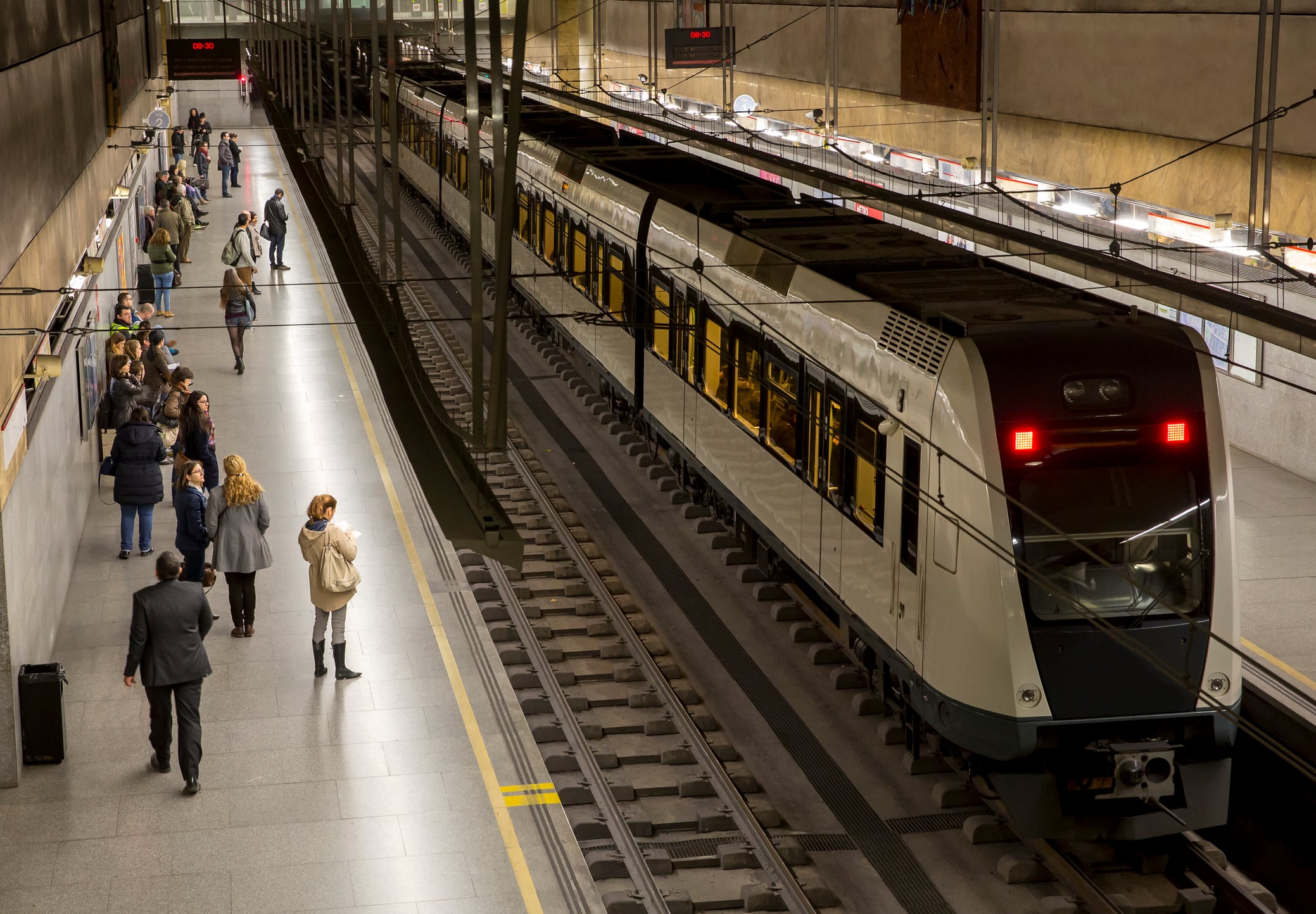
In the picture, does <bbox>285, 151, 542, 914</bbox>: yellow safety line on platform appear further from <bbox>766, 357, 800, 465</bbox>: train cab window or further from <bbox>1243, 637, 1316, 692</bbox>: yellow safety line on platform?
<bbox>1243, 637, 1316, 692</bbox>: yellow safety line on platform

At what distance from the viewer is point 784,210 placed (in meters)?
15.3

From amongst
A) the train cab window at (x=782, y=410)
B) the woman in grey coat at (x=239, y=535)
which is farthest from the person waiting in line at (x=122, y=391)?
the train cab window at (x=782, y=410)

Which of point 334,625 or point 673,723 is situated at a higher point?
point 334,625

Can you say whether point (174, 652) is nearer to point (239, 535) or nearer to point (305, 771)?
point (305, 771)

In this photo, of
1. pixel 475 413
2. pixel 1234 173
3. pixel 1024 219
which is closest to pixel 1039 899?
pixel 475 413

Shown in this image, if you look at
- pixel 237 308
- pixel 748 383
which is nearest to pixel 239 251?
pixel 237 308

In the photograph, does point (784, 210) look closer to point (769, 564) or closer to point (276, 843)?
point (769, 564)

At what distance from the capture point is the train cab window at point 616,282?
699 inches

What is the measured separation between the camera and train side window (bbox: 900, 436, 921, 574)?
974cm

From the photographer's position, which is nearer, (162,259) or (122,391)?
(122,391)

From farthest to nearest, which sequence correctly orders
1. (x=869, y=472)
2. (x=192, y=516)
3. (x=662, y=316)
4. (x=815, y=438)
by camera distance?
(x=662, y=316)
(x=192, y=516)
(x=815, y=438)
(x=869, y=472)

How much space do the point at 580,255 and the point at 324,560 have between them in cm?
912

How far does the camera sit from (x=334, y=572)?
38.1ft

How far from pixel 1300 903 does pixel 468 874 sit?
5.16 metres
